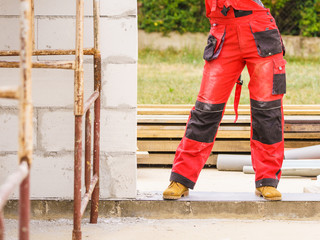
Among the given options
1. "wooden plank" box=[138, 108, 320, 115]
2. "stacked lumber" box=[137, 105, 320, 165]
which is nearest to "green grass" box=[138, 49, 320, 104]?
"wooden plank" box=[138, 108, 320, 115]

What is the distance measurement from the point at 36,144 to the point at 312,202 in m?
1.63

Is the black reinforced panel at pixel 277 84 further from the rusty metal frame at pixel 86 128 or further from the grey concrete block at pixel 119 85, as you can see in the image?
the rusty metal frame at pixel 86 128

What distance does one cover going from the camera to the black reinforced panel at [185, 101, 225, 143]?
11.4 ft

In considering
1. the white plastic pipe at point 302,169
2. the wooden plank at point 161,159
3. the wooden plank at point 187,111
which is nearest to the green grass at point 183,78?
the wooden plank at point 187,111

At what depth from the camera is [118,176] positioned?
344cm

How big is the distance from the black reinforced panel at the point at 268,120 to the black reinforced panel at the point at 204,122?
0.21 meters

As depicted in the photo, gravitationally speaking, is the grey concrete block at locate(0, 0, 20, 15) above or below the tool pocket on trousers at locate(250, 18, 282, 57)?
above

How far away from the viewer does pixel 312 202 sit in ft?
11.5

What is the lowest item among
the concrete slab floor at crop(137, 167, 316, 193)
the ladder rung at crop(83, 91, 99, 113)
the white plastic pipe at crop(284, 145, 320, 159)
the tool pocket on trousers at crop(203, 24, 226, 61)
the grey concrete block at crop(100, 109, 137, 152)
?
the concrete slab floor at crop(137, 167, 316, 193)

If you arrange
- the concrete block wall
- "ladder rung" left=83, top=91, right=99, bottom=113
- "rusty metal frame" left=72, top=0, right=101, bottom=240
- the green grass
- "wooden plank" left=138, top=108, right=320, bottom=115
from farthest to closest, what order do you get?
the green grass < "wooden plank" left=138, top=108, right=320, bottom=115 < the concrete block wall < "ladder rung" left=83, top=91, right=99, bottom=113 < "rusty metal frame" left=72, top=0, right=101, bottom=240

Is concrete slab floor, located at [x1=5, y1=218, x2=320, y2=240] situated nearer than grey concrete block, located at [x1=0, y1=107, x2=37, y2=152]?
Yes

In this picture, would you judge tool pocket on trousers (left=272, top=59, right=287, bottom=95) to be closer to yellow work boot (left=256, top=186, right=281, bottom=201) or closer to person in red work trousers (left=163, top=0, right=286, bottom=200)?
person in red work trousers (left=163, top=0, right=286, bottom=200)

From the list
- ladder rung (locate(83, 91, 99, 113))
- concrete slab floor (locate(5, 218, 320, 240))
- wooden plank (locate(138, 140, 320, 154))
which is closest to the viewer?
ladder rung (locate(83, 91, 99, 113))

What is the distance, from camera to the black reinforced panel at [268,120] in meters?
3.42
